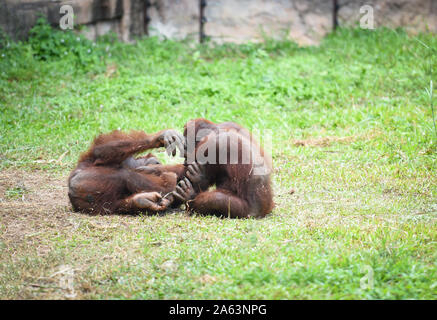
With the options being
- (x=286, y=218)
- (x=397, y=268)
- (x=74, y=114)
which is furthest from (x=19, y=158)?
(x=397, y=268)

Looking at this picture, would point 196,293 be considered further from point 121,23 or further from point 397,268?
point 121,23

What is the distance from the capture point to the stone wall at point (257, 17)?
872 centimetres

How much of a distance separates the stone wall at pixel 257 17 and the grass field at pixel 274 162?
0.37 meters

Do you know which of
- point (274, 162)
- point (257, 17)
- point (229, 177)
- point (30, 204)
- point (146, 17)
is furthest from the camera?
point (146, 17)

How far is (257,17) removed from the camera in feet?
29.1

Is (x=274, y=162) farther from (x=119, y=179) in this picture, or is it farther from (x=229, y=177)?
(x=119, y=179)

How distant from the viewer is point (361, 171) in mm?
4742

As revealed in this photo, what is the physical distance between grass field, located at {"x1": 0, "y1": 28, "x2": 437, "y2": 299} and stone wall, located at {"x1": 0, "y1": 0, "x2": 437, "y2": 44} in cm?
37

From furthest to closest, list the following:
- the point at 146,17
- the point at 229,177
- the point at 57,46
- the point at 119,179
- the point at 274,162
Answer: the point at 146,17 < the point at 57,46 < the point at 274,162 < the point at 119,179 < the point at 229,177

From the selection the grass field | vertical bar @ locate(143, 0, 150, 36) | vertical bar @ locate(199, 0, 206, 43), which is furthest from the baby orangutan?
vertical bar @ locate(143, 0, 150, 36)

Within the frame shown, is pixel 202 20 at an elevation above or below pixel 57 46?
above

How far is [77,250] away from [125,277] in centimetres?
51

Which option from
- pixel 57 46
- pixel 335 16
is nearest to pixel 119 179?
pixel 57 46

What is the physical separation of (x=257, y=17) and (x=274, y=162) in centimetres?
433
